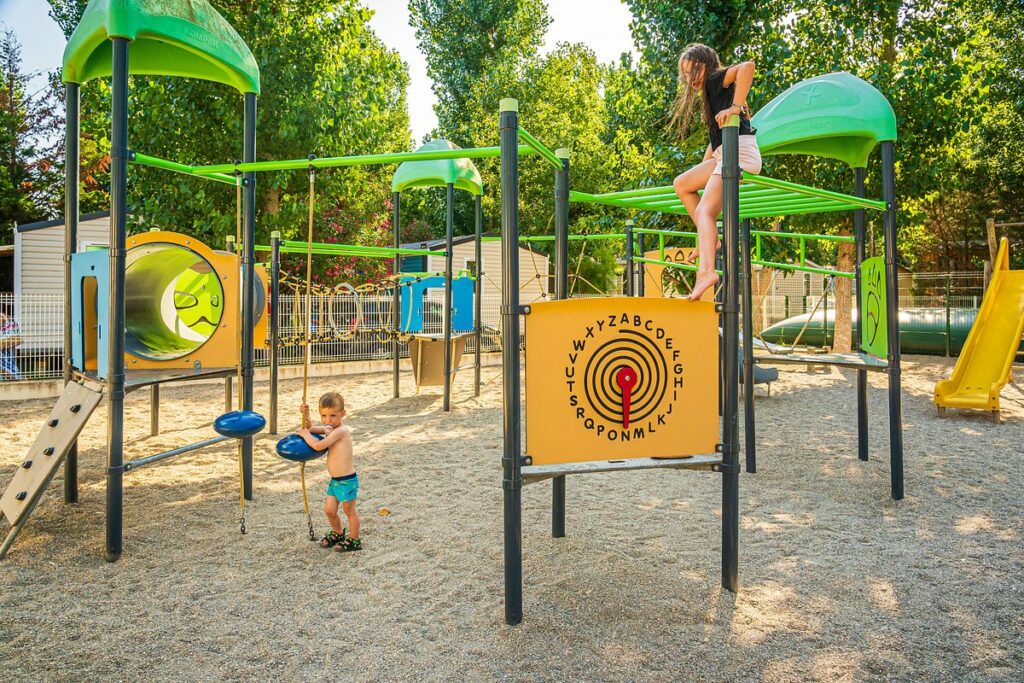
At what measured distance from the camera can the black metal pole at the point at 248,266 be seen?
464 centimetres

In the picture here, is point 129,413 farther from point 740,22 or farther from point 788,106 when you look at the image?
point 740,22

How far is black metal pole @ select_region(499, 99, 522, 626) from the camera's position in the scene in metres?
2.89

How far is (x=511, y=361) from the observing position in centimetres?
294

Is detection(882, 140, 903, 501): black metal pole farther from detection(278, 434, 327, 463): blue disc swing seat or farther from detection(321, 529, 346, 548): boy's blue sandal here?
detection(278, 434, 327, 463): blue disc swing seat

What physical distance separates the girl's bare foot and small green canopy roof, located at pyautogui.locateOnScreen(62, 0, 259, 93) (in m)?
3.13

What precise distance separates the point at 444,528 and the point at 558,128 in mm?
24455

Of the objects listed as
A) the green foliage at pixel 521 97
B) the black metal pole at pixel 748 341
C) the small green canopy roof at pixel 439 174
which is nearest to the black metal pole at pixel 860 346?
the black metal pole at pixel 748 341

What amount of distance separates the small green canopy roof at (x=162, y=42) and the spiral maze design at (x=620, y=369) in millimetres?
2990

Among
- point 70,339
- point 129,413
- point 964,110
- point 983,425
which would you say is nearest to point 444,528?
point 70,339

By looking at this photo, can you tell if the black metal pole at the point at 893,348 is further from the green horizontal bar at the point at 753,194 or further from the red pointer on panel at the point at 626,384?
the red pointer on panel at the point at 626,384

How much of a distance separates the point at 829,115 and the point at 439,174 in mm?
5601

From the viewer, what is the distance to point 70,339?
4.57 metres

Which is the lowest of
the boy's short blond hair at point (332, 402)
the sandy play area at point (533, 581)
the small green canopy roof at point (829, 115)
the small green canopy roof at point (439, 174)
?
the sandy play area at point (533, 581)

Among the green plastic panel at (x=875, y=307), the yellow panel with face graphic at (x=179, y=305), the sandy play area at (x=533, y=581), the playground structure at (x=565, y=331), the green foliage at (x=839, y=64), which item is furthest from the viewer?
the green foliage at (x=839, y=64)
